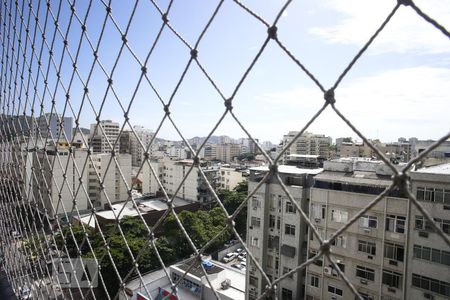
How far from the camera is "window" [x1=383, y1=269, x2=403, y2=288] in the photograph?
2430 mm

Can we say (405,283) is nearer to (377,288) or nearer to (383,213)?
(377,288)

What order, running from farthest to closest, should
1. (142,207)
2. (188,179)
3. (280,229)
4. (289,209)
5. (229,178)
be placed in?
(229,178) < (188,179) < (142,207) < (280,229) < (289,209)

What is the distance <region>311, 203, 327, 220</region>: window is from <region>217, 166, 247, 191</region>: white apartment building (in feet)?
25.8

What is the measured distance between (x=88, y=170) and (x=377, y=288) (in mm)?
8502

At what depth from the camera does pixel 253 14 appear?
59cm

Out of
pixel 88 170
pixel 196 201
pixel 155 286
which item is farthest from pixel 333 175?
pixel 88 170

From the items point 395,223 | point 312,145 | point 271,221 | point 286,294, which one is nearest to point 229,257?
point 286,294

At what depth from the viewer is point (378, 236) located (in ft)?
8.21

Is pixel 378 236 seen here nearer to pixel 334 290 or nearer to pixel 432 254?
pixel 432 254

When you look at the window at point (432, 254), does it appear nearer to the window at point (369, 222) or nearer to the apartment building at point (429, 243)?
the apartment building at point (429, 243)

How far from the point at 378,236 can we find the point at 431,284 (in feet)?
1.48

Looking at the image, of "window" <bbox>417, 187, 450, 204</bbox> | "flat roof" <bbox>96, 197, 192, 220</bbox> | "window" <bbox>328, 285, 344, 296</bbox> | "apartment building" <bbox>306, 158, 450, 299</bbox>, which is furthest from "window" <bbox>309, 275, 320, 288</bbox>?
"flat roof" <bbox>96, 197, 192, 220</bbox>

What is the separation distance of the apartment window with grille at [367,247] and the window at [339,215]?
21 cm

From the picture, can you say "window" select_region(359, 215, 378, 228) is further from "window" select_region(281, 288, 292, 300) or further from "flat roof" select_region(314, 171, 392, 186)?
"window" select_region(281, 288, 292, 300)
